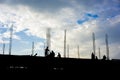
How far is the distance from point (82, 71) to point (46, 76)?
5220 millimetres

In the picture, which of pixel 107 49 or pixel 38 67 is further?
pixel 107 49

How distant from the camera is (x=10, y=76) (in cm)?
2367

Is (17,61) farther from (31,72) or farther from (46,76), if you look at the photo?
(46,76)

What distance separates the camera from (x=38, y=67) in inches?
977

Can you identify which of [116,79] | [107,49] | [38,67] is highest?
[107,49]

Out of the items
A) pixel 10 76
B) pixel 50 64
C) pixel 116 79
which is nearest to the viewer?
pixel 10 76

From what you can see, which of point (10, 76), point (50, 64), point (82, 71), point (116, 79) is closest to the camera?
point (10, 76)

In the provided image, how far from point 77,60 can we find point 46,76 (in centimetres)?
460

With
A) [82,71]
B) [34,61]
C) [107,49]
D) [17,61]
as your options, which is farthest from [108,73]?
[107,49]

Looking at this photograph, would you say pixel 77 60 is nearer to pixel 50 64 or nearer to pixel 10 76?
pixel 50 64

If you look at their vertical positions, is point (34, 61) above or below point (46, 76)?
above

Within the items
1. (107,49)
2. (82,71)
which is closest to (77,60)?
(82,71)

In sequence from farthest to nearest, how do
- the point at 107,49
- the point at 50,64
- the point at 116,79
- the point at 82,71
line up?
1. the point at 107,49
2. the point at 116,79
3. the point at 82,71
4. the point at 50,64

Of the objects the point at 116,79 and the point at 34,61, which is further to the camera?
the point at 116,79
